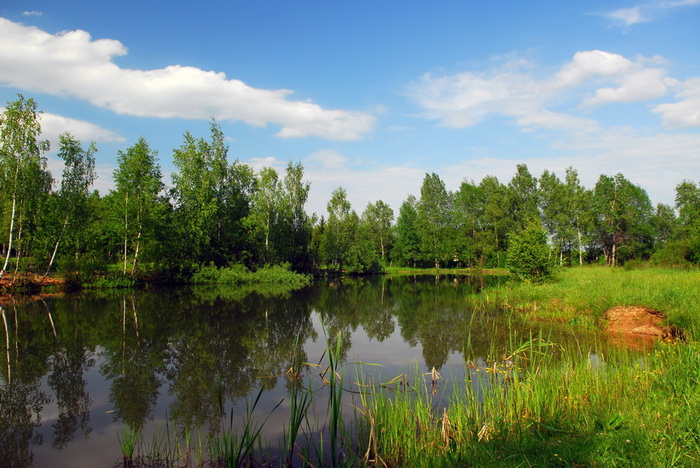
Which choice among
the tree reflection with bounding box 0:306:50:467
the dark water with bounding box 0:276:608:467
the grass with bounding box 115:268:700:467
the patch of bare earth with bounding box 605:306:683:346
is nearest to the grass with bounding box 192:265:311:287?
the dark water with bounding box 0:276:608:467

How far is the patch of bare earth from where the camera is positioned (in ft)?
39.5

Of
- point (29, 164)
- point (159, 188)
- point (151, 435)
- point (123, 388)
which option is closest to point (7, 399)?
point (123, 388)

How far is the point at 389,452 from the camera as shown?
5.36m

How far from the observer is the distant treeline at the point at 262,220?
2867cm

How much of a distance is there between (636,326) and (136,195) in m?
35.8

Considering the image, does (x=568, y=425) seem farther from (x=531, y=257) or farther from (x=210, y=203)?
(x=210, y=203)

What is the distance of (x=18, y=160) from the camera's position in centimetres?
2614

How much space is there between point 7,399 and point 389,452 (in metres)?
8.34

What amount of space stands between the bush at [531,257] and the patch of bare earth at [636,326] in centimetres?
953

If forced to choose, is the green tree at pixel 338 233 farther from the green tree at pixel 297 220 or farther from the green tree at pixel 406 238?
the green tree at pixel 406 238

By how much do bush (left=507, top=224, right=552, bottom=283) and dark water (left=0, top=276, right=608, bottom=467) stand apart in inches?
203

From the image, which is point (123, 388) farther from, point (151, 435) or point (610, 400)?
point (610, 400)

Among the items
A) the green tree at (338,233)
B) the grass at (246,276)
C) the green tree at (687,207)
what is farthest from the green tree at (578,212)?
the grass at (246,276)

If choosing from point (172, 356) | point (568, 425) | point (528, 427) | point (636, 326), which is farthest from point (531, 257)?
point (528, 427)
